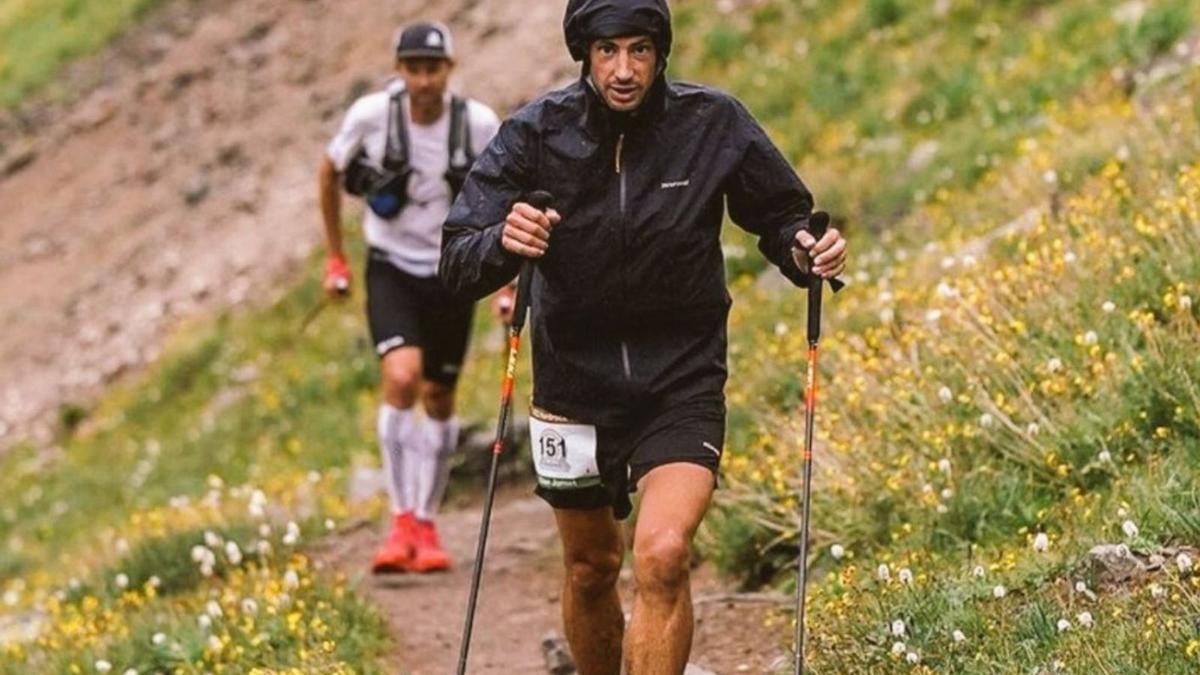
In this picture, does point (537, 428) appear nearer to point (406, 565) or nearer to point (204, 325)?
point (406, 565)

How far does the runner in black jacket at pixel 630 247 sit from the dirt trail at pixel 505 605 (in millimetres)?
1269

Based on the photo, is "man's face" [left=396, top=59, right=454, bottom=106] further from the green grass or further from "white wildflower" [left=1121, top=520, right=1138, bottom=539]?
the green grass

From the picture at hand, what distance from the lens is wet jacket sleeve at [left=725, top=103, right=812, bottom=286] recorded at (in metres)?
6.14

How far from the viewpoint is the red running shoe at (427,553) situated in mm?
10258

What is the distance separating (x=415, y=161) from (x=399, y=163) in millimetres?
88

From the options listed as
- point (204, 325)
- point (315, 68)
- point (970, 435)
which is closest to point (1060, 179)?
point (970, 435)

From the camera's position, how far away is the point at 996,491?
25.0ft

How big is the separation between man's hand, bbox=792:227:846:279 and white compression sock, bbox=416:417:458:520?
183 inches

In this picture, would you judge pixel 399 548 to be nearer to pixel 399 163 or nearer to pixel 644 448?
pixel 399 163

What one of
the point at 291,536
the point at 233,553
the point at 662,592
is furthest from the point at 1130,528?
the point at 233,553

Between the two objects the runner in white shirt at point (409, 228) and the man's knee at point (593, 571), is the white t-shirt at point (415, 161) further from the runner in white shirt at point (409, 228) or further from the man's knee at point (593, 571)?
the man's knee at point (593, 571)

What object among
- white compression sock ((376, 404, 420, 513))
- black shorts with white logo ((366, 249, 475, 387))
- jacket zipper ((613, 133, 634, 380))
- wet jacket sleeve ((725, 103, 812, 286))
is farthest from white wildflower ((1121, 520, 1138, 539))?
white compression sock ((376, 404, 420, 513))

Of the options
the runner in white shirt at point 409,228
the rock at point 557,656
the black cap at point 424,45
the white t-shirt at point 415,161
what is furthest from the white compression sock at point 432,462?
the rock at point 557,656

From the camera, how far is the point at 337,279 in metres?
10.3
